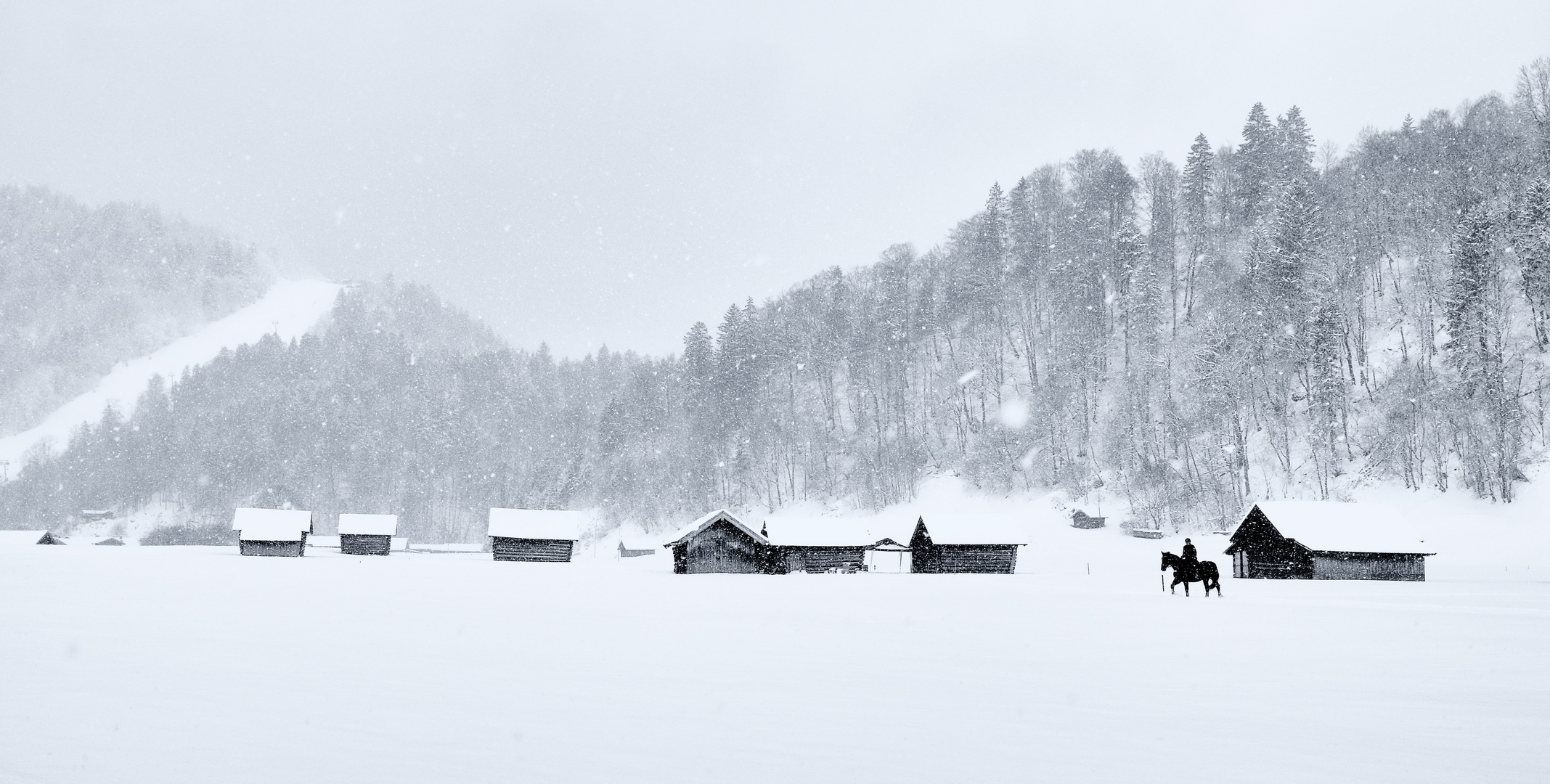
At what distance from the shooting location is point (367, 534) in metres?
81.9

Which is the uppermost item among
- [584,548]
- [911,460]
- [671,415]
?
[671,415]

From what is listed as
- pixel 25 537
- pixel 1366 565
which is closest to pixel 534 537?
pixel 1366 565

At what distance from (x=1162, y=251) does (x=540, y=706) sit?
81.2 m

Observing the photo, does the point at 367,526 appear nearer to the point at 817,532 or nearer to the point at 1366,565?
the point at 817,532

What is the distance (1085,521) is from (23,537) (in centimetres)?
9616

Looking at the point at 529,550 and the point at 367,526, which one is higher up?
the point at 367,526

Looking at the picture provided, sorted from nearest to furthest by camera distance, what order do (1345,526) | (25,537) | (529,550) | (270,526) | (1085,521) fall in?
1. (1345,526)
2. (1085,521)
3. (529,550)
4. (270,526)
5. (25,537)

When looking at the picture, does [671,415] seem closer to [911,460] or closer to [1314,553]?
[911,460]

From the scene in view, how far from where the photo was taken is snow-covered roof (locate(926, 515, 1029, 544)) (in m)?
54.6

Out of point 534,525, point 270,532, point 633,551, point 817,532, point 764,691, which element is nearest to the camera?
point 764,691

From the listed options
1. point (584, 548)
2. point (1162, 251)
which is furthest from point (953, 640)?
point (584, 548)

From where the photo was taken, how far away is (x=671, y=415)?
105 metres

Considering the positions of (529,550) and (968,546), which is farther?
(529,550)

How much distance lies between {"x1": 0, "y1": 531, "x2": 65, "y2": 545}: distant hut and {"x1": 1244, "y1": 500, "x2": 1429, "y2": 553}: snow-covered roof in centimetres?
10346
